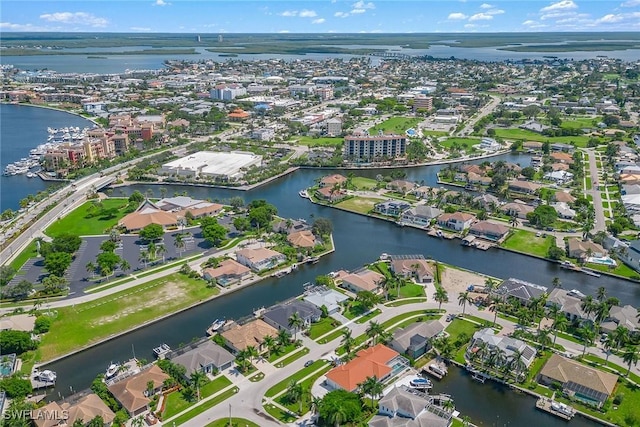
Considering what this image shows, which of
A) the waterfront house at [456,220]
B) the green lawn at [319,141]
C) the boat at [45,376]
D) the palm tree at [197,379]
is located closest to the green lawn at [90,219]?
the boat at [45,376]

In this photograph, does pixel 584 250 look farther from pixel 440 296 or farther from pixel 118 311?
pixel 118 311

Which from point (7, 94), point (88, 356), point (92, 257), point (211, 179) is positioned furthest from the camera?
point (7, 94)

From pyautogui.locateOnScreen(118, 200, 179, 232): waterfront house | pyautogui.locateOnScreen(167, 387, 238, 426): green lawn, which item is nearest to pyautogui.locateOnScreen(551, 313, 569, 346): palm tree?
pyautogui.locateOnScreen(167, 387, 238, 426): green lawn

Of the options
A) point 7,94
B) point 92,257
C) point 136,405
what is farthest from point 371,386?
point 7,94

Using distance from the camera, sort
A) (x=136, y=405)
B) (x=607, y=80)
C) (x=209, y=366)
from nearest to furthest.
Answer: (x=136, y=405)
(x=209, y=366)
(x=607, y=80)

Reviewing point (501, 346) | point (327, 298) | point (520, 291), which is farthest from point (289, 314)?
point (520, 291)

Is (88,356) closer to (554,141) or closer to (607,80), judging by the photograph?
(554,141)

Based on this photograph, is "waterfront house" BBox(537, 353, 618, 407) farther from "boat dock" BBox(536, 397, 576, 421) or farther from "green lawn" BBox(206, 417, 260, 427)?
"green lawn" BBox(206, 417, 260, 427)
